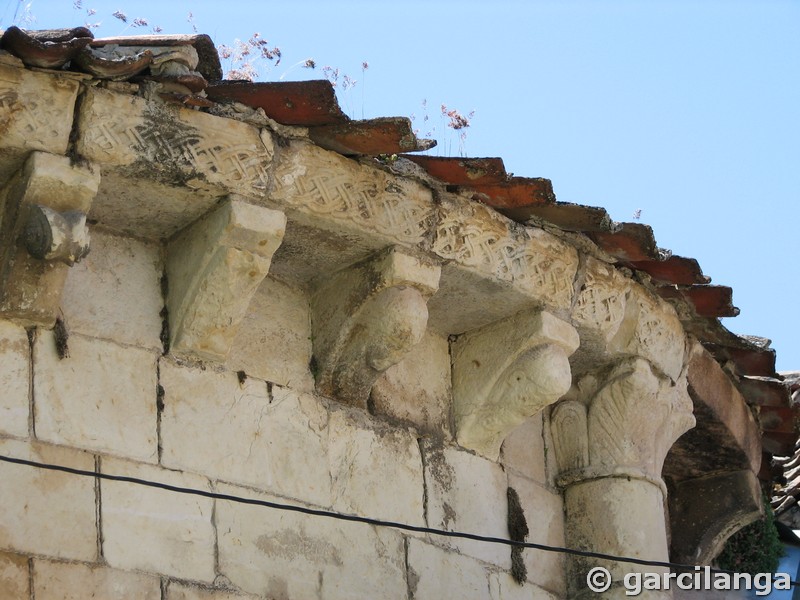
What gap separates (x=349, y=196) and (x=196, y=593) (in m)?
1.45

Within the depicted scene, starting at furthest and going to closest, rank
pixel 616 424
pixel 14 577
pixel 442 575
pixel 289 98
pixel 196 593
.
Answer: pixel 616 424 < pixel 442 575 < pixel 289 98 < pixel 196 593 < pixel 14 577

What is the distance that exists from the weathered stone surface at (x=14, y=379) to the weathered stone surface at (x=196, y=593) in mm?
670

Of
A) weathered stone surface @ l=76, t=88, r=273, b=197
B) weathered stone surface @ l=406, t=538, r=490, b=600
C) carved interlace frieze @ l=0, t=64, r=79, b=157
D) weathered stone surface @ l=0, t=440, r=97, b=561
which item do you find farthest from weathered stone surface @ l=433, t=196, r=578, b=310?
weathered stone surface @ l=0, t=440, r=97, b=561

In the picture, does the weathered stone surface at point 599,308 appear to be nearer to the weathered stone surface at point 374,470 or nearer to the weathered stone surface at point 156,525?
the weathered stone surface at point 374,470

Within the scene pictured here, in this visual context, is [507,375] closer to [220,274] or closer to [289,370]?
[289,370]

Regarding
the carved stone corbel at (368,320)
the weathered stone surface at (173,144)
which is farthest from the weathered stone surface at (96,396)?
the carved stone corbel at (368,320)

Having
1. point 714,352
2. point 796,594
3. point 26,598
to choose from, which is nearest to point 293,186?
point 26,598

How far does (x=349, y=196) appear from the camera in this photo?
5.36 m

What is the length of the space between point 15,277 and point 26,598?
3.33 ft

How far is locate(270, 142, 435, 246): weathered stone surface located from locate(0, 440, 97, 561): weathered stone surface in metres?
1.14

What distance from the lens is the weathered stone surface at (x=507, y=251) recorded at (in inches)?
222

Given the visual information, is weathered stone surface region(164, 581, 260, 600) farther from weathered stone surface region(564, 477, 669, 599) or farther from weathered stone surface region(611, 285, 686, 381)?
weathered stone surface region(611, 285, 686, 381)

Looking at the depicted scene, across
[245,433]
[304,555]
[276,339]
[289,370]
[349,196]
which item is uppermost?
[349,196]

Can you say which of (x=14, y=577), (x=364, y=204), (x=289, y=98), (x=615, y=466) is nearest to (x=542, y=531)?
(x=615, y=466)
